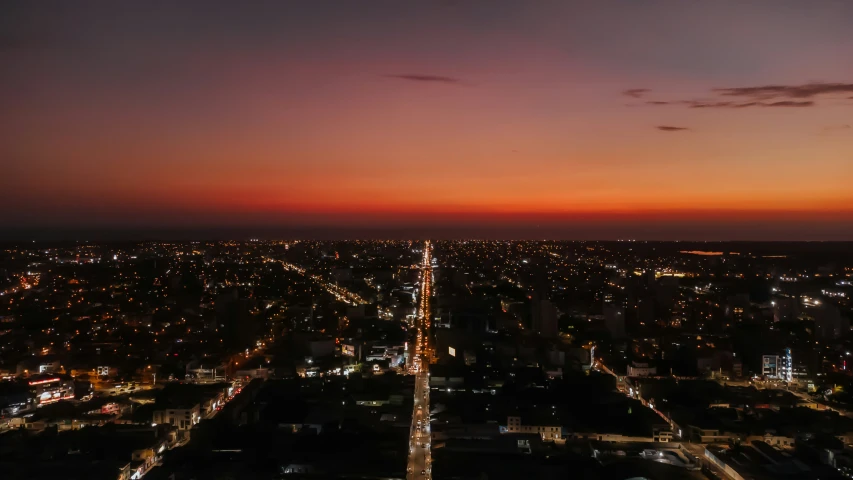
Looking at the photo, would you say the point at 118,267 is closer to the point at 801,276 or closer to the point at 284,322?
the point at 284,322

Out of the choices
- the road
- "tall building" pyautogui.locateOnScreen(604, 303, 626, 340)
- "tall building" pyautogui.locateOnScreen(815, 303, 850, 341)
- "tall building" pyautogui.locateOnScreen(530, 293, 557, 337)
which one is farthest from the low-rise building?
"tall building" pyautogui.locateOnScreen(815, 303, 850, 341)

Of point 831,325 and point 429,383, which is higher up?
point 831,325

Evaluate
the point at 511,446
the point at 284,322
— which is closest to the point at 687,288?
the point at 284,322

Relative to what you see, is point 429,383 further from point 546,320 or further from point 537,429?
point 546,320

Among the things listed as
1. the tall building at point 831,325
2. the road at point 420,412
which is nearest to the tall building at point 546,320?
the road at point 420,412

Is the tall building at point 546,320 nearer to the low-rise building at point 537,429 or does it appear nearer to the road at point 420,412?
the road at point 420,412

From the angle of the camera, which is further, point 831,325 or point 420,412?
point 831,325

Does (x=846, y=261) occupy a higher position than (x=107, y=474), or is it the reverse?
(x=846, y=261)

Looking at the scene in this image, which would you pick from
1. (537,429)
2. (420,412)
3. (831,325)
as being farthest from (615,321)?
(420,412)
